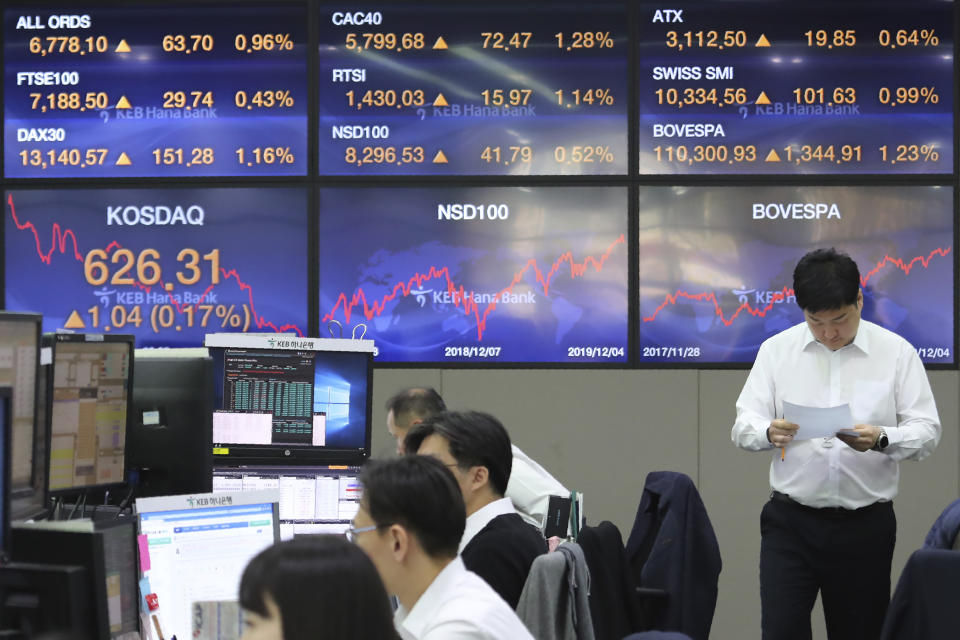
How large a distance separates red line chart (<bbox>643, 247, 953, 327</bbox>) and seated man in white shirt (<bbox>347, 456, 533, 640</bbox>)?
3.09 metres

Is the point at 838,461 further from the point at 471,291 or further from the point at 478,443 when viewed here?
the point at 471,291

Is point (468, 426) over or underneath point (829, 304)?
underneath

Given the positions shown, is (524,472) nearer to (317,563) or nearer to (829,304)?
(829,304)

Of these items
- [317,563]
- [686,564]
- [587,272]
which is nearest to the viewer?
[317,563]

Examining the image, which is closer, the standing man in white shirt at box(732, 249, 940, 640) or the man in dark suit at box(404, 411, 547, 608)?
the man in dark suit at box(404, 411, 547, 608)

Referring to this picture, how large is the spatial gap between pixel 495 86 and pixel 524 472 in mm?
1850

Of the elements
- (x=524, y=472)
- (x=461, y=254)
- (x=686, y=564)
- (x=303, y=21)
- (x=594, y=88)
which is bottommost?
(x=686, y=564)

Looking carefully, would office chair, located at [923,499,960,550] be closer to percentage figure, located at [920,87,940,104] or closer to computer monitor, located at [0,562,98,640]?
computer monitor, located at [0,562,98,640]

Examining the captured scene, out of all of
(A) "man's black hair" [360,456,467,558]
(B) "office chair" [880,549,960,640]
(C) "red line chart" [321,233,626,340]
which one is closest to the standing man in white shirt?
(B) "office chair" [880,549,960,640]

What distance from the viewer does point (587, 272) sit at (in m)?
4.83

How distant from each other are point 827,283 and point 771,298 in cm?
143

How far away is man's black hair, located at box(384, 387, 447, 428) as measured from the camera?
3.93m

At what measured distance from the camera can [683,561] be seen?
11.9ft

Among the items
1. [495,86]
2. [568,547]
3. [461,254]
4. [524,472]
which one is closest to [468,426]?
[568,547]
